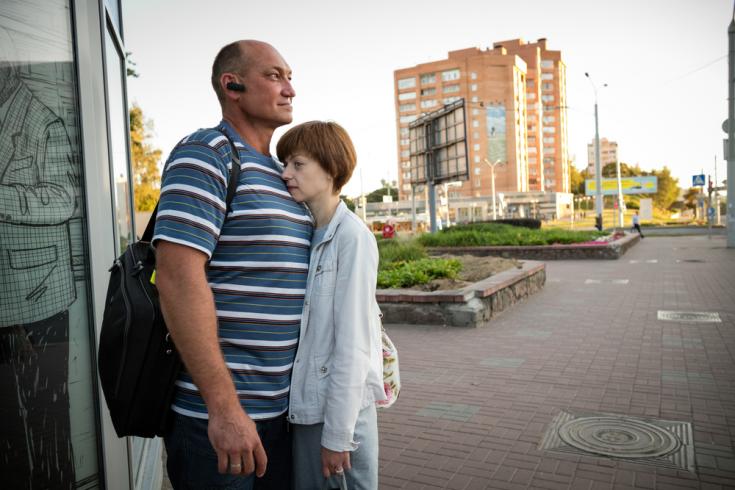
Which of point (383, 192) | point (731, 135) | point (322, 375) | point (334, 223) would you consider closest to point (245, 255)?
point (334, 223)

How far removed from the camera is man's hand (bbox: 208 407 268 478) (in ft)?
5.19

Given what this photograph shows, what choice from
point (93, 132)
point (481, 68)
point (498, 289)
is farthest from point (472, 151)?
point (93, 132)

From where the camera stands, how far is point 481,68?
4323 inches

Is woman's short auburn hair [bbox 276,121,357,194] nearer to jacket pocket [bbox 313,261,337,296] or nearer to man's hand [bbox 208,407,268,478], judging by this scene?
jacket pocket [bbox 313,261,337,296]

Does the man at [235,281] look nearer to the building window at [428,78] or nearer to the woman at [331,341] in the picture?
the woman at [331,341]

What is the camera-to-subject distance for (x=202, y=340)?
1.56m

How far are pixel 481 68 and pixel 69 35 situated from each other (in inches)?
4523

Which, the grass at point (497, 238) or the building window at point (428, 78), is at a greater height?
the building window at point (428, 78)

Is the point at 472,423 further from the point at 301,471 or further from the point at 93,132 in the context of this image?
the point at 93,132

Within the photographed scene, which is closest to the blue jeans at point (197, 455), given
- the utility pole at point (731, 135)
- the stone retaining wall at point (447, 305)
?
the stone retaining wall at point (447, 305)

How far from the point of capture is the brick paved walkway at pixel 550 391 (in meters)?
3.63

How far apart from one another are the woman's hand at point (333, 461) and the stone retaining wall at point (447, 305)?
6.80 m

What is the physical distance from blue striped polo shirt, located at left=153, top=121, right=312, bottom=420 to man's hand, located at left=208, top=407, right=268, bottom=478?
0.55 feet

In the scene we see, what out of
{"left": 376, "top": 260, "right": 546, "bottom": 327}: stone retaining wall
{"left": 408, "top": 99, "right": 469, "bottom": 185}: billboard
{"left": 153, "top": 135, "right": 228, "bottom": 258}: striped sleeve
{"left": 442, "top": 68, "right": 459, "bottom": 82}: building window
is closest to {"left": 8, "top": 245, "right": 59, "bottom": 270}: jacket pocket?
{"left": 153, "top": 135, "right": 228, "bottom": 258}: striped sleeve
